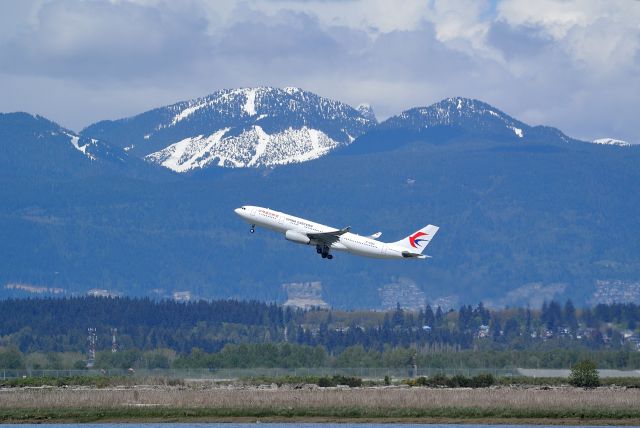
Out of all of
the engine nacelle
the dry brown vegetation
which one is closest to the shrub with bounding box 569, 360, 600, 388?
the dry brown vegetation

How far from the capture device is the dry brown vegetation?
10825cm

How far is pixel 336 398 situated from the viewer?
111812 millimetres

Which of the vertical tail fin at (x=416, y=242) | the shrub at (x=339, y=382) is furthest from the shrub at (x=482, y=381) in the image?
the vertical tail fin at (x=416, y=242)

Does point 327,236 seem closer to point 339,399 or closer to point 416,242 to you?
point 416,242

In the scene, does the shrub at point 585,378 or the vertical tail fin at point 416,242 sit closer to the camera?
the shrub at point 585,378

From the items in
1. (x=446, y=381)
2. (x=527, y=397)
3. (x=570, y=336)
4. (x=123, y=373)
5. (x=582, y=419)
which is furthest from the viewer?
(x=570, y=336)

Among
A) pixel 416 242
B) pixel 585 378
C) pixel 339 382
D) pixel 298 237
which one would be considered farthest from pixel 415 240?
pixel 585 378

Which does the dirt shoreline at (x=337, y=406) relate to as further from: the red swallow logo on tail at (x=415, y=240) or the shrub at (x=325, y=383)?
the red swallow logo on tail at (x=415, y=240)

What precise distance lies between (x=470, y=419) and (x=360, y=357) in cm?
6633

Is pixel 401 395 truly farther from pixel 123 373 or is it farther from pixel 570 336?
pixel 570 336

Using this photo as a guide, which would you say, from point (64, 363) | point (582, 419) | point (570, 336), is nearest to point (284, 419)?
point (582, 419)

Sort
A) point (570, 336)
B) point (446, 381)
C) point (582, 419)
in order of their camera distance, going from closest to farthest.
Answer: point (582, 419), point (446, 381), point (570, 336)

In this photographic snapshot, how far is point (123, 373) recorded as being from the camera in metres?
147

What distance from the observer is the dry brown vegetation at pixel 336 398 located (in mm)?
108250
